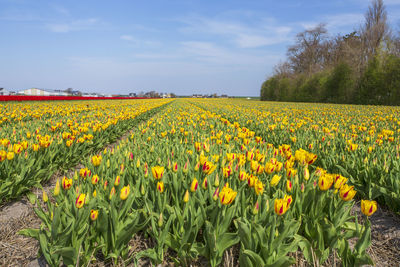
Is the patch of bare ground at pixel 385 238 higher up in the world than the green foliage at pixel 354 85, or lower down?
lower down

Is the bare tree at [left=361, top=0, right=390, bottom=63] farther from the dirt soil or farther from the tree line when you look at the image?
the dirt soil

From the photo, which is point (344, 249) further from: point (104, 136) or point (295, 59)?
point (295, 59)

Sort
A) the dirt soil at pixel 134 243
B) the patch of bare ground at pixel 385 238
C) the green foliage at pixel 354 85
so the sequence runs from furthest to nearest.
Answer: the green foliage at pixel 354 85 < the patch of bare ground at pixel 385 238 < the dirt soil at pixel 134 243

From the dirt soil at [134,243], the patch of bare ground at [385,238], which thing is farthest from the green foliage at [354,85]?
the dirt soil at [134,243]

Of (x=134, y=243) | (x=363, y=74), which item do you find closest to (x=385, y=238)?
(x=134, y=243)

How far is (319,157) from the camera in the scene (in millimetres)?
3982

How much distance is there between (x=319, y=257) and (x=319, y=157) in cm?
261

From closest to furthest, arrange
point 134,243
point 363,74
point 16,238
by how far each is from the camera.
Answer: point 134,243
point 16,238
point 363,74

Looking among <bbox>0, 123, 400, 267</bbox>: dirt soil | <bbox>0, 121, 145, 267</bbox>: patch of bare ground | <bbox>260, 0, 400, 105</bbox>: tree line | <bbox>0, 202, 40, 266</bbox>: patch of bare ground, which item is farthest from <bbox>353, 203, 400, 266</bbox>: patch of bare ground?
<bbox>260, 0, 400, 105</bbox>: tree line

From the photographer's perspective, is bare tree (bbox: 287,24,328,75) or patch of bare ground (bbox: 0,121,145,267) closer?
patch of bare ground (bbox: 0,121,145,267)

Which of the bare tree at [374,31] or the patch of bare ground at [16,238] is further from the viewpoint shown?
the bare tree at [374,31]

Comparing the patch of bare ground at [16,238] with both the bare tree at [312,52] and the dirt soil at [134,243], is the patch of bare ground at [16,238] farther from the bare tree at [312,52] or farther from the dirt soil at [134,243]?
the bare tree at [312,52]

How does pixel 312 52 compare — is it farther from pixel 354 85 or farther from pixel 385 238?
pixel 385 238

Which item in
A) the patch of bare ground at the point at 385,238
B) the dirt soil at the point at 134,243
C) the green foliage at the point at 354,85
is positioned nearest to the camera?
the dirt soil at the point at 134,243
